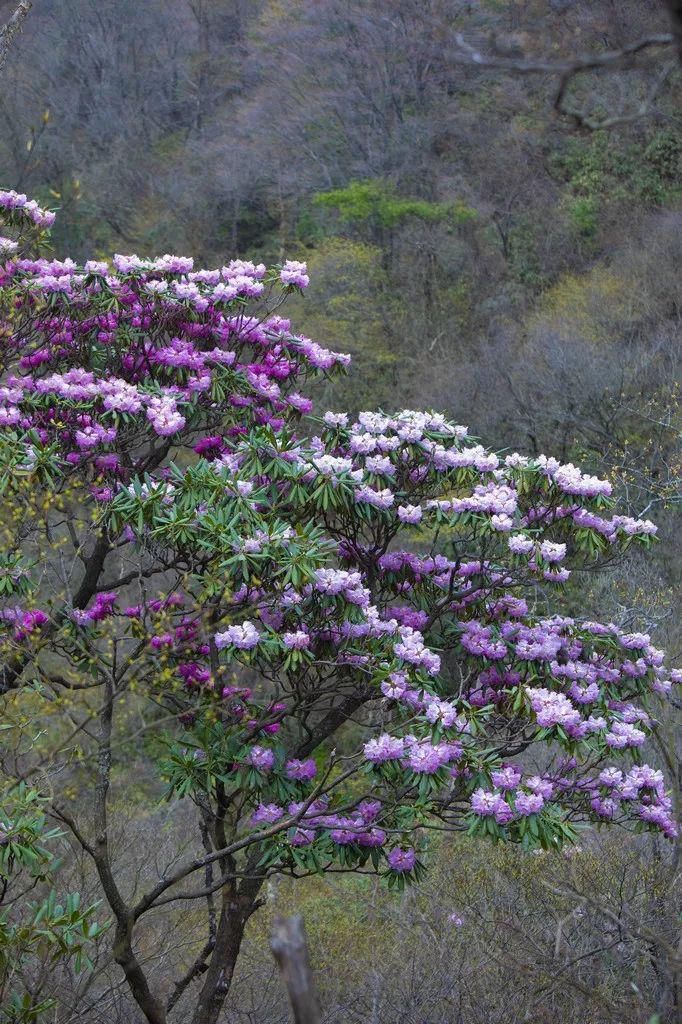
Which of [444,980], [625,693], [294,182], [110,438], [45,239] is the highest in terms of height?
[294,182]

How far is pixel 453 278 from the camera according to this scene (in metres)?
21.7

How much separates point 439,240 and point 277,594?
18.6m

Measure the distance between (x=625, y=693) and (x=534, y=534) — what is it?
2.81 feet

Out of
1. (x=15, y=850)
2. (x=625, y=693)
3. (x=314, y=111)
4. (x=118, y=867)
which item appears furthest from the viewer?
(x=314, y=111)

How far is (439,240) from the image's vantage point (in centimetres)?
2175

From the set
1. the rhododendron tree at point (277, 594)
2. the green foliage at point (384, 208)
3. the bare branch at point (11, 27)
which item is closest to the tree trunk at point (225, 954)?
the rhododendron tree at point (277, 594)

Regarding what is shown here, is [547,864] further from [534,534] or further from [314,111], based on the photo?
[314,111]

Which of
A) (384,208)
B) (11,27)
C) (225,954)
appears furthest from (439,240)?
(225,954)

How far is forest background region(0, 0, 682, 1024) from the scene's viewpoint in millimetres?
5785

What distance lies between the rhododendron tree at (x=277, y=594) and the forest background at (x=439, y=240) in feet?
2.48

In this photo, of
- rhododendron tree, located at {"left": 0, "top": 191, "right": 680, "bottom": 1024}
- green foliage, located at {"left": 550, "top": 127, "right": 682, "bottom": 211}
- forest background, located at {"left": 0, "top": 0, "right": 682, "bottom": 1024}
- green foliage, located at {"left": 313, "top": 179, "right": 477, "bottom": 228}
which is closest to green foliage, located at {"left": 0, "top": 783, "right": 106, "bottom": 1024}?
rhododendron tree, located at {"left": 0, "top": 191, "right": 680, "bottom": 1024}

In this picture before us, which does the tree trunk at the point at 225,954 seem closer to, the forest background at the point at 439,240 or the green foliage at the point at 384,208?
the forest background at the point at 439,240

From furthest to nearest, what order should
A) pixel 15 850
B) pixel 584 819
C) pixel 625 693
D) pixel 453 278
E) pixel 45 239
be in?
pixel 453 278 < pixel 45 239 < pixel 625 693 < pixel 584 819 < pixel 15 850

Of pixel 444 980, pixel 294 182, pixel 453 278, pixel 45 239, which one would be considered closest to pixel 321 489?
pixel 45 239
